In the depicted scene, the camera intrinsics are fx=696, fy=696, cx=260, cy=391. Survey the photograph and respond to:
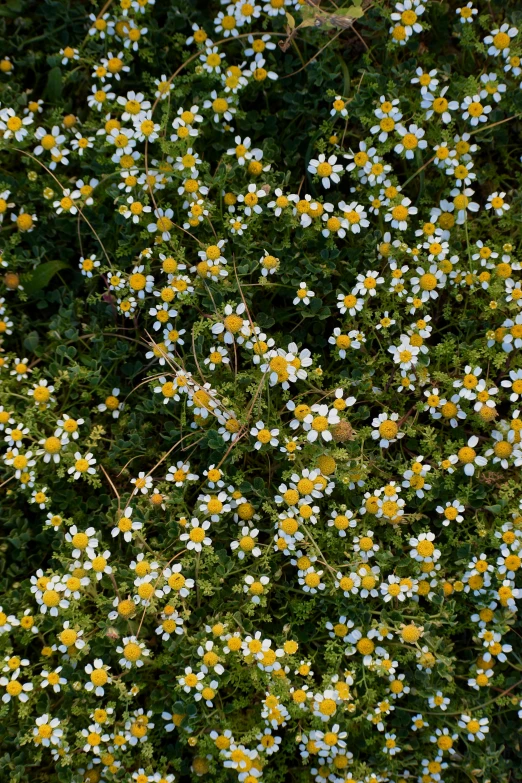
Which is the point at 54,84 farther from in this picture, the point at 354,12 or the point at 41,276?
the point at 354,12

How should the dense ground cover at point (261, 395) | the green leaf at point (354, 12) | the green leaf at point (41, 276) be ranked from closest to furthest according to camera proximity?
1. the dense ground cover at point (261, 395)
2. the green leaf at point (354, 12)
3. the green leaf at point (41, 276)

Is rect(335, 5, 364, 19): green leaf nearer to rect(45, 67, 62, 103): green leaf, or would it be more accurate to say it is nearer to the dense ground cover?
the dense ground cover

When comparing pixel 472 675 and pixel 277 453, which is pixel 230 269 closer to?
pixel 277 453

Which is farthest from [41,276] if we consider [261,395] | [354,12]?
[354,12]

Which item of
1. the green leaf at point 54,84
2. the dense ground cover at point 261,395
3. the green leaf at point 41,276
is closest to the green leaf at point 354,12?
the dense ground cover at point 261,395

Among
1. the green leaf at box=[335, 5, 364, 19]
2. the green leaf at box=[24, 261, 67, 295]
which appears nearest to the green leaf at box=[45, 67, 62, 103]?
the green leaf at box=[24, 261, 67, 295]

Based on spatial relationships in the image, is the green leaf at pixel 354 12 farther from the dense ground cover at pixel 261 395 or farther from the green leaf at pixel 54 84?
the green leaf at pixel 54 84

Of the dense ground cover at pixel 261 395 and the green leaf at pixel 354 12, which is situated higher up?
the green leaf at pixel 354 12

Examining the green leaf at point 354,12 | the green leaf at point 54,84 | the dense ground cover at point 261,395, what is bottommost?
the dense ground cover at point 261,395

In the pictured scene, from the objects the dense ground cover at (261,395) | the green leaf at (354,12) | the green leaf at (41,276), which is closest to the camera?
the dense ground cover at (261,395)
